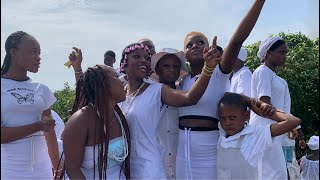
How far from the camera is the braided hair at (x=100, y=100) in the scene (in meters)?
3.19

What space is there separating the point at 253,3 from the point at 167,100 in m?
0.94

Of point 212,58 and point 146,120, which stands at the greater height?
point 212,58

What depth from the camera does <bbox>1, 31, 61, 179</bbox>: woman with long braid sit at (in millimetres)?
3695

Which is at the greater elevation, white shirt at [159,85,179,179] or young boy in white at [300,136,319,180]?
white shirt at [159,85,179,179]

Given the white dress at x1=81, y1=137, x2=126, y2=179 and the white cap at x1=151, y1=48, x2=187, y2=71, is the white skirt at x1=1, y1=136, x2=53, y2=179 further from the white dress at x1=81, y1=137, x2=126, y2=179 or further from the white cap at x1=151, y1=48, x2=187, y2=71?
the white cap at x1=151, y1=48, x2=187, y2=71

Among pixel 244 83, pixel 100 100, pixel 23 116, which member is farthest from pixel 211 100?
pixel 244 83

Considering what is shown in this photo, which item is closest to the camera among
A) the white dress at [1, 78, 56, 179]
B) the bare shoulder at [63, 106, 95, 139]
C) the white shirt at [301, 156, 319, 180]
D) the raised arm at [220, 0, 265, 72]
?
the bare shoulder at [63, 106, 95, 139]

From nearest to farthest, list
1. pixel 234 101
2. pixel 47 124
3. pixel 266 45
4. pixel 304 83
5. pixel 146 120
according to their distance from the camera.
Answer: pixel 146 120
pixel 234 101
pixel 47 124
pixel 266 45
pixel 304 83

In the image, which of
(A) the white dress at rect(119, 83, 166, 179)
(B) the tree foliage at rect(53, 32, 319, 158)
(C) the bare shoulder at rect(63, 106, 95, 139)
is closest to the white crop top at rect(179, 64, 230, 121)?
(A) the white dress at rect(119, 83, 166, 179)

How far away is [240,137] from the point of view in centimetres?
360

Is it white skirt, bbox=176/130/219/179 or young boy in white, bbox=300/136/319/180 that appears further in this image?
young boy in white, bbox=300/136/319/180

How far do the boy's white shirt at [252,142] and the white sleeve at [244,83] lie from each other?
179 centimetres

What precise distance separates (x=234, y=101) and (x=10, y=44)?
1906 millimetres

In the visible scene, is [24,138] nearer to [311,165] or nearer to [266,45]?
[266,45]
